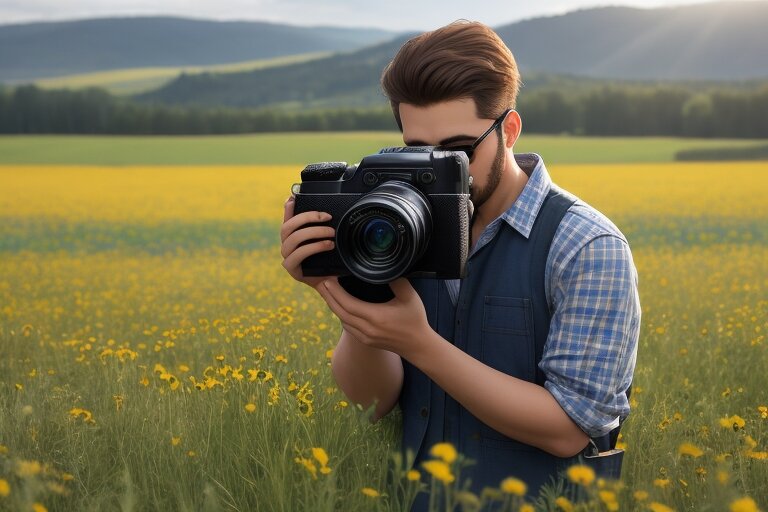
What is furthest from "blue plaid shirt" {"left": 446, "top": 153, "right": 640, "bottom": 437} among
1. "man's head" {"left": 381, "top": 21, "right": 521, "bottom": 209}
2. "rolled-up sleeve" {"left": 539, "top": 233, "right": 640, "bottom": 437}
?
"man's head" {"left": 381, "top": 21, "right": 521, "bottom": 209}

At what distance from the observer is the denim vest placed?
252cm

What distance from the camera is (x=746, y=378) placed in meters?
4.77

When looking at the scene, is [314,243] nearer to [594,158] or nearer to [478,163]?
[478,163]

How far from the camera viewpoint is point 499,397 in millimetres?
2305

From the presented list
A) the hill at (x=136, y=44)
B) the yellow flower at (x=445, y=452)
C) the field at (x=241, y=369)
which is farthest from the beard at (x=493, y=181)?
the hill at (x=136, y=44)

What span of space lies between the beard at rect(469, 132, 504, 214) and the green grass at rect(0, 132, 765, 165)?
29.5 m

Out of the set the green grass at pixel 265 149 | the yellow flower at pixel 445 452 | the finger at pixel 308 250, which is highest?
the finger at pixel 308 250

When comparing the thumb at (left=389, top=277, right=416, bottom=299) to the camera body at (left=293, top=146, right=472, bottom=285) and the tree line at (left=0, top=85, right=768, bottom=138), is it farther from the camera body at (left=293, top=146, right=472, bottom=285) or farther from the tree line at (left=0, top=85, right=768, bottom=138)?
the tree line at (left=0, top=85, right=768, bottom=138)

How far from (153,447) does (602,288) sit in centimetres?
139

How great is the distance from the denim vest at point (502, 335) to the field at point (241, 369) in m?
0.21

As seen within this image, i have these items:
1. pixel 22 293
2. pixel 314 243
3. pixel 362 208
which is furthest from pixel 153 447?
pixel 22 293

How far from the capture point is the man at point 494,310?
2.32 metres

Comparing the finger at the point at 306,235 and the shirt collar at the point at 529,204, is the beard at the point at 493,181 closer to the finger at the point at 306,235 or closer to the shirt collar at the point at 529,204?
the shirt collar at the point at 529,204

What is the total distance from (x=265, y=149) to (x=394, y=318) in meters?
38.8
